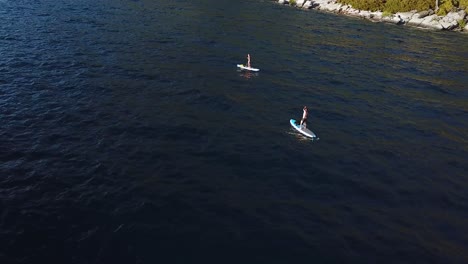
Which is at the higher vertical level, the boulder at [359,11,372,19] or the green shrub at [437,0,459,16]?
the green shrub at [437,0,459,16]

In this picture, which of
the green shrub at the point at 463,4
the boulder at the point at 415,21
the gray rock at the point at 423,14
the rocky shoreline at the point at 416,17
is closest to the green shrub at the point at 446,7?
the green shrub at the point at 463,4

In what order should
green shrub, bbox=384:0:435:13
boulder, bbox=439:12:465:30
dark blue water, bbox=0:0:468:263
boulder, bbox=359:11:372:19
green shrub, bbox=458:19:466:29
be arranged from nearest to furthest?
dark blue water, bbox=0:0:468:263, boulder, bbox=439:12:465:30, green shrub, bbox=458:19:466:29, green shrub, bbox=384:0:435:13, boulder, bbox=359:11:372:19

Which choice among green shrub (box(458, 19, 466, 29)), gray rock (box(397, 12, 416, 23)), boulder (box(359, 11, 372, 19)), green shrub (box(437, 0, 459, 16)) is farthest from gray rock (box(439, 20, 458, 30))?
boulder (box(359, 11, 372, 19))

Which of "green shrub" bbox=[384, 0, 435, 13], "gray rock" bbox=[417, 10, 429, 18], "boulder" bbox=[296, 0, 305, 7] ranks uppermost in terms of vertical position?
"green shrub" bbox=[384, 0, 435, 13]

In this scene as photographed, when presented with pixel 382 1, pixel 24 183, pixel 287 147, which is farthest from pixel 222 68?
pixel 382 1

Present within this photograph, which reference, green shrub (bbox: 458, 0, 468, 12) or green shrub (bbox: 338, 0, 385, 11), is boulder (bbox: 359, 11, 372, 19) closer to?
green shrub (bbox: 338, 0, 385, 11)

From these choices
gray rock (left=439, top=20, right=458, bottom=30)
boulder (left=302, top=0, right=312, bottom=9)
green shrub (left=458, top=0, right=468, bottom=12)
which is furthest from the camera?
boulder (left=302, top=0, right=312, bottom=9)

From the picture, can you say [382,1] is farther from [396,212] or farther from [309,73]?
[396,212]

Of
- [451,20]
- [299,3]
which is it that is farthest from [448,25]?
[299,3]

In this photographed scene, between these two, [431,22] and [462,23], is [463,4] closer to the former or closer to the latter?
[462,23]
